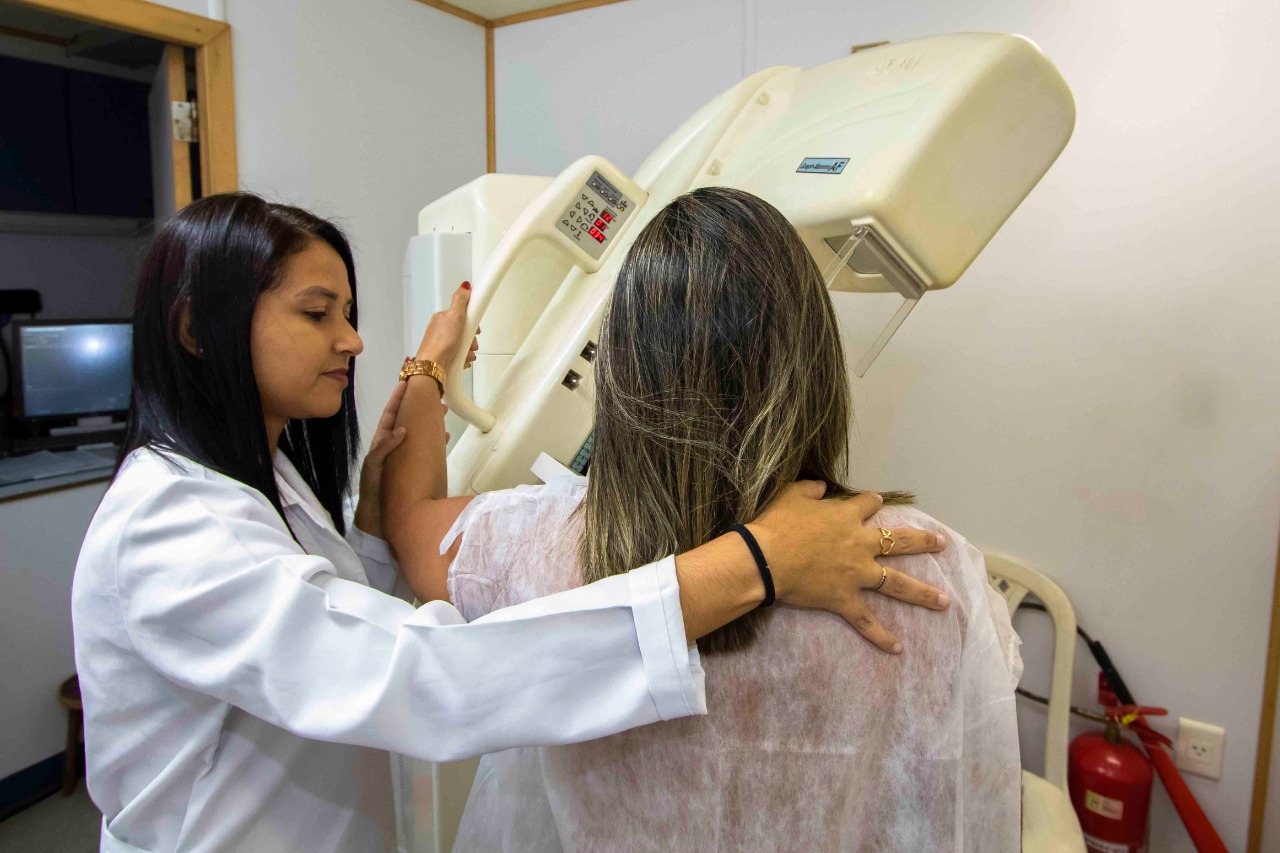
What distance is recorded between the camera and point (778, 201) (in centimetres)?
108

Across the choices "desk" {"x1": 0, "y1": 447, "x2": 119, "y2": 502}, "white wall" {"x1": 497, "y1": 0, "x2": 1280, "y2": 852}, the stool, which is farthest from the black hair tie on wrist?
the stool

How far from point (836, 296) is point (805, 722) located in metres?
1.42

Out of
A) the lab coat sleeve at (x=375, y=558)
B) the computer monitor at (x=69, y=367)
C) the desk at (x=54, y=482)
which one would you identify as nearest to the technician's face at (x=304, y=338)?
the lab coat sleeve at (x=375, y=558)

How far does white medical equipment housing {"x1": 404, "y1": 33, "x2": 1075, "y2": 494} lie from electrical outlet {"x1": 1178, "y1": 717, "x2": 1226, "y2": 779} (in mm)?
1151

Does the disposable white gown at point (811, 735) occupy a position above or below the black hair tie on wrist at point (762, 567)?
below

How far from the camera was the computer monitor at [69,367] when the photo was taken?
275 centimetres

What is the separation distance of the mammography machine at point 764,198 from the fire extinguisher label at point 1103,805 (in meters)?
1.12

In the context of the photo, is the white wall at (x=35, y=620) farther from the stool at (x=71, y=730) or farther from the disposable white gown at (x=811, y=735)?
the disposable white gown at (x=811, y=735)

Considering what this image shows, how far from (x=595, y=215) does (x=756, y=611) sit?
0.79m

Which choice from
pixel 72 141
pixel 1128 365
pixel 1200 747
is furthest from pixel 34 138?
pixel 1200 747

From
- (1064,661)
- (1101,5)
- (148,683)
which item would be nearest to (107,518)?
(148,683)

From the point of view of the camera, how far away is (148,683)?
0.82 metres

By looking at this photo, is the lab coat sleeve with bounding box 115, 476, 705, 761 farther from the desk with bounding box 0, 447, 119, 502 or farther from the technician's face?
the desk with bounding box 0, 447, 119, 502

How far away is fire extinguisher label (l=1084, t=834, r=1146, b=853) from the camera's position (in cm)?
166
